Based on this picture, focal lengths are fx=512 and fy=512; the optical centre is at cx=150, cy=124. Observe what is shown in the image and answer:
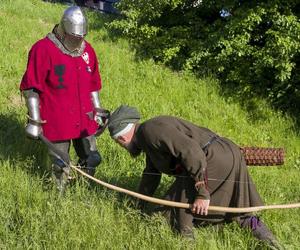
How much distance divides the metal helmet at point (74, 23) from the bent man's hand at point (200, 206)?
5.46 ft

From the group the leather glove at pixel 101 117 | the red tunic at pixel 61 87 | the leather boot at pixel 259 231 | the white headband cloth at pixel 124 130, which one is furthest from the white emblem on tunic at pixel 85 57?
the leather boot at pixel 259 231

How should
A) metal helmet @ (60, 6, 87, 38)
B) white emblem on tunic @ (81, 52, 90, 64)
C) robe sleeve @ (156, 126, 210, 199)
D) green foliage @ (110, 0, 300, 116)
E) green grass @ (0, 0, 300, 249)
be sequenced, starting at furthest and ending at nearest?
green foliage @ (110, 0, 300, 116)
white emblem on tunic @ (81, 52, 90, 64)
metal helmet @ (60, 6, 87, 38)
green grass @ (0, 0, 300, 249)
robe sleeve @ (156, 126, 210, 199)

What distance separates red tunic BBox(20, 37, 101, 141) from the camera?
4.13 metres

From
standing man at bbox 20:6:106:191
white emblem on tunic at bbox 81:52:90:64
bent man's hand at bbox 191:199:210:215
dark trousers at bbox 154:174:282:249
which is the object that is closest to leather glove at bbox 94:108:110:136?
standing man at bbox 20:6:106:191

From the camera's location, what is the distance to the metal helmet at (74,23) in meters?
4.05

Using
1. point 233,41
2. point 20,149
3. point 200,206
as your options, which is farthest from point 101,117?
point 233,41

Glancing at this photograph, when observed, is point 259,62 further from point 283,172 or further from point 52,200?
point 52,200

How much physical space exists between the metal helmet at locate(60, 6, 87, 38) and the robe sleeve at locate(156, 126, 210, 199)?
1.27 m

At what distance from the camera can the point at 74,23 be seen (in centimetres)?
404

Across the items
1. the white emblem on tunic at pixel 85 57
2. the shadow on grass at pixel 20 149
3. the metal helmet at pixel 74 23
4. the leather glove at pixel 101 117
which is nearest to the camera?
the metal helmet at pixel 74 23

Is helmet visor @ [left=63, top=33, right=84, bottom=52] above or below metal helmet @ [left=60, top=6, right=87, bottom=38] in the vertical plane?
below

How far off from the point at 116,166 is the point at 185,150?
1958mm

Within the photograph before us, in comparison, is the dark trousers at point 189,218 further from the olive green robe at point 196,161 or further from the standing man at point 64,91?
the standing man at point 64,91

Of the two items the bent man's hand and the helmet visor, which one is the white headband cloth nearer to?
the bent man's hand
